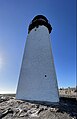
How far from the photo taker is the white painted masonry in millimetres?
11742

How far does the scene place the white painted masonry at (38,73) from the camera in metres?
11.7

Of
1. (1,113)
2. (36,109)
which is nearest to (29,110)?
(36,109)

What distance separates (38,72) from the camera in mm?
12445

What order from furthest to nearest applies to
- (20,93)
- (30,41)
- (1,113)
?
1. (30,41)
2. (20,93)
3. (1,113)

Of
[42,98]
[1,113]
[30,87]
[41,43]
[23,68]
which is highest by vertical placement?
[41,43]

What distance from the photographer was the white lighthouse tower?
1173 cm

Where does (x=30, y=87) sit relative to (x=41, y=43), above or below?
below

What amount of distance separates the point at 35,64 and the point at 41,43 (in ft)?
7.92

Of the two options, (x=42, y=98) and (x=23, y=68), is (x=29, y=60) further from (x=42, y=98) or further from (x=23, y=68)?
(x=42, y=98)

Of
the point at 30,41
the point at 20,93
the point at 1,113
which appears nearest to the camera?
the point at 1,113

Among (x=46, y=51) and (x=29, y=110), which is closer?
(x=29, y=110)

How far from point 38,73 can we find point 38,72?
0.32 feet

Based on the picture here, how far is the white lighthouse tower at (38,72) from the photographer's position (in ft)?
38.5

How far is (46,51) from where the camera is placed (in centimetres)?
1349
